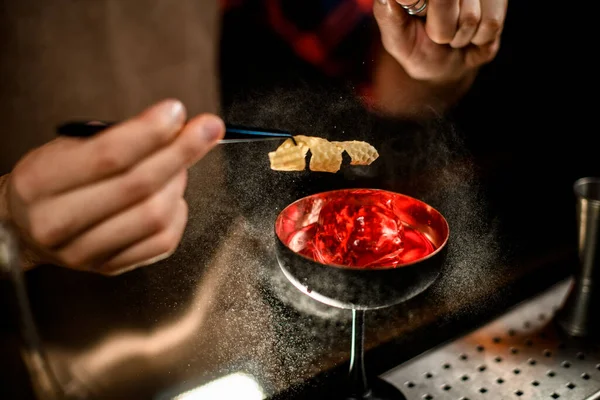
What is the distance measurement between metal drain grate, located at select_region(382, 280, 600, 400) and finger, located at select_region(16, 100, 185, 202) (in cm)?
109

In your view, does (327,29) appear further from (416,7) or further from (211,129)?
(211,129)

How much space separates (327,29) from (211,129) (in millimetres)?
1049

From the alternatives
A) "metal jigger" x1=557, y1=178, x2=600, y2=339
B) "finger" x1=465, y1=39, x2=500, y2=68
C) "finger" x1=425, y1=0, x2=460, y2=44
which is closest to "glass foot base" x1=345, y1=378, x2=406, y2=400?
"metal jigger" x1=557, y1=178, x2=600, y2=339

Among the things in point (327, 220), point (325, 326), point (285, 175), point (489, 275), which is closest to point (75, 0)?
point (285, 175)

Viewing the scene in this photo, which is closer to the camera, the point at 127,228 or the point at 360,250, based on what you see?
the point at 127,228

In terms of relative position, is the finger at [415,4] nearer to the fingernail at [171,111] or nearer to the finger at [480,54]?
the finger at [480,54]

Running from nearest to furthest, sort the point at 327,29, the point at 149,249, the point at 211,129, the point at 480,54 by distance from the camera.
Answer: the point at 211,129 → the point at 149,249 → the point at 327,29 → the point at 480,54

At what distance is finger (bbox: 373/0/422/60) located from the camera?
1.66 metres

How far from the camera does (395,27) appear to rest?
1725mm

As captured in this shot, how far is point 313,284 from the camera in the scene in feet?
3.65

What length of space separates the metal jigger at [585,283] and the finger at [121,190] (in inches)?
51.9

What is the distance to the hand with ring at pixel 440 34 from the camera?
154 cm

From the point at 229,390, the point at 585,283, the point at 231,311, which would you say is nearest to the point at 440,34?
the point at 585,283

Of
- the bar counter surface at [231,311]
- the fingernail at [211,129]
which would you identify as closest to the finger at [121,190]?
the fingernail at [211,129]
